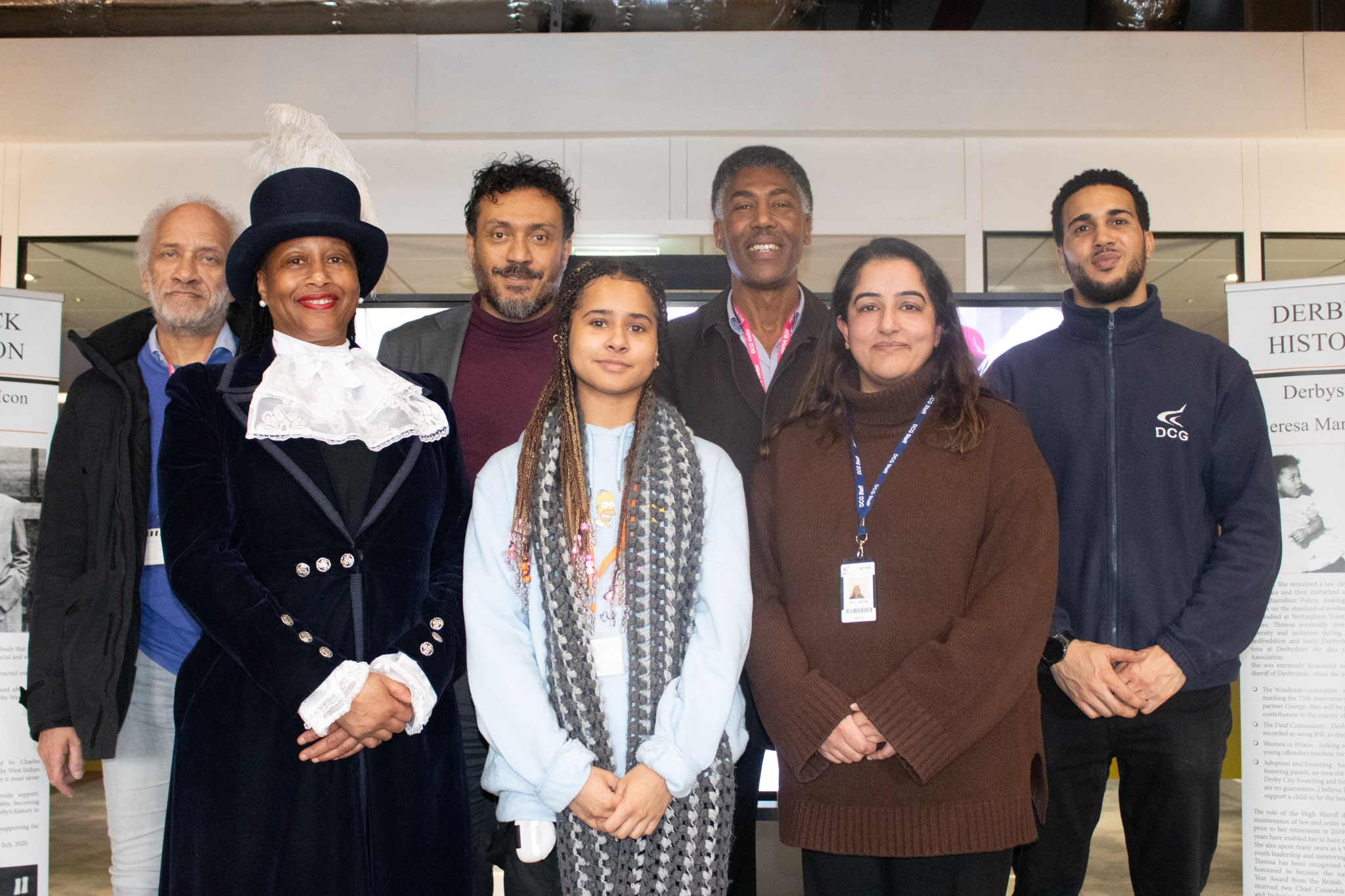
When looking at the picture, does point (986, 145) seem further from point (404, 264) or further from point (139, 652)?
point (139, 652)

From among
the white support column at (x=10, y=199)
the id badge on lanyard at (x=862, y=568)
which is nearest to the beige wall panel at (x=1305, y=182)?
the id badge on lanyard at (x=862, y=568)

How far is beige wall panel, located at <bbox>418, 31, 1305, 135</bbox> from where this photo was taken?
4828mm

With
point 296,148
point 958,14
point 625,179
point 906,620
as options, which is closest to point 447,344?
point 296,148

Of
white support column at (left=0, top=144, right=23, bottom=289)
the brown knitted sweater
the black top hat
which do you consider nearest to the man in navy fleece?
the brown knitted sweater

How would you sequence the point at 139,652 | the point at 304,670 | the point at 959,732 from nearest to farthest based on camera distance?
the point at 304,670 < the point at 959,732 < the point at 139,652

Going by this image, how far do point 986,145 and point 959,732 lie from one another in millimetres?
3943

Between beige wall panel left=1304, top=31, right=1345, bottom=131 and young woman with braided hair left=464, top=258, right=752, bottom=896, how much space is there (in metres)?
4.40

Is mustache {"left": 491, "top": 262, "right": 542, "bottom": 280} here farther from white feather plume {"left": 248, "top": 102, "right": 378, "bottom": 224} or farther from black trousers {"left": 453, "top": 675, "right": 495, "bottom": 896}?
black trousers {"left": 453, "top": 675, "right": 495, "bottom": 896}

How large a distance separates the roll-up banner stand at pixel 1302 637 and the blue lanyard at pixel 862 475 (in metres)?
1.33

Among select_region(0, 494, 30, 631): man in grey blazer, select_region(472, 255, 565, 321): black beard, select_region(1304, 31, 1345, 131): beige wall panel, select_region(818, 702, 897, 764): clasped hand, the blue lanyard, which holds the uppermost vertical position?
select_region(1304, 31, 1345, 131): beige wall panel

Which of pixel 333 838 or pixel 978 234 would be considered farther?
pixel 978 234

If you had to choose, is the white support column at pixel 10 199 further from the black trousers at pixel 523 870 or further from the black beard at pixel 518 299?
the black trousers at pixel 523 870

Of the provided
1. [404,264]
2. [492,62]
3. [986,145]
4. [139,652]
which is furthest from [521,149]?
[139,652]

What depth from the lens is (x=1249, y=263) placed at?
5.00m
